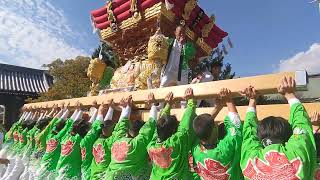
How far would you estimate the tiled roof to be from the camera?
19062mm

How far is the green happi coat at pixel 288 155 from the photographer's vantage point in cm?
221

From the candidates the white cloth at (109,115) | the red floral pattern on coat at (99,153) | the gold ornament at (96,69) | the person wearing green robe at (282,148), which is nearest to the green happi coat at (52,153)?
the white cloth at (109,115)

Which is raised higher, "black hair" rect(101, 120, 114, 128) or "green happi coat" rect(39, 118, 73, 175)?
"black hair" rect(101, 120, 114, 128)

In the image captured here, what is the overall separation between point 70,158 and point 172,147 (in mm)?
2009

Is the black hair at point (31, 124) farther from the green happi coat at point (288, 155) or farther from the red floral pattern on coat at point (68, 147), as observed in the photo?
the green happi coat at point (288, 155)

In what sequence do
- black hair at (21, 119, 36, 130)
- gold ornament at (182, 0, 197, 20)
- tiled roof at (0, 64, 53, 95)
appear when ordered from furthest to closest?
tiled roof at (0, 64, 53, 95) < black hair at (21, 119, 36, 130) < gold ornament at (182, 0, 197, 20)

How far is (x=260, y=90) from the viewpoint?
2.83 metres

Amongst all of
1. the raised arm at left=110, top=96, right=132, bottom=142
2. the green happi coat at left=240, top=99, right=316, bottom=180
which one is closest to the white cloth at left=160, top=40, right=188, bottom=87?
the raised arm at left=110, top=96, right=132, bottom=142

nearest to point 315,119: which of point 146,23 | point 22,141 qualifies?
point 146,23

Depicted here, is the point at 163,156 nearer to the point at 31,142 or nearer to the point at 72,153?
the point at 72,153

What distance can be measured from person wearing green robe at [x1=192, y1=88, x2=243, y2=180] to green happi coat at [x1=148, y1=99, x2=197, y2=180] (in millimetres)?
251

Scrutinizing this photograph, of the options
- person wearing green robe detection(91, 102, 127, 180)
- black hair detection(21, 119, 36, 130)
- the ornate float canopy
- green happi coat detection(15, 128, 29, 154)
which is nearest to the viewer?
person wearing green robe detection(91, 102, 127, 180)

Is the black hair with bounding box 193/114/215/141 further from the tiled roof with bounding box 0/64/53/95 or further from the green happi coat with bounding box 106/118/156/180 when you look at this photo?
the tiled roof with bounding box 0/64/53/95

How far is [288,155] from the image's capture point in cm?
223
